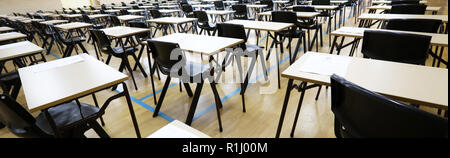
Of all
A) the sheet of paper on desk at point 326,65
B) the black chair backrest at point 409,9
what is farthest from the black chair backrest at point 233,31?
the black chair backrest at point 409,9

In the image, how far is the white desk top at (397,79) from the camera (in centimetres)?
103

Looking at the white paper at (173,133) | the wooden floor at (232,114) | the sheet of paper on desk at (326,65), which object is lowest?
the wooden floor at (232,114)

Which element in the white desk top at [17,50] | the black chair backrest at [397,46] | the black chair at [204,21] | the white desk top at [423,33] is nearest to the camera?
the black chair backrest at [397,46]

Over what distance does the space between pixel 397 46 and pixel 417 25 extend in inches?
29.0

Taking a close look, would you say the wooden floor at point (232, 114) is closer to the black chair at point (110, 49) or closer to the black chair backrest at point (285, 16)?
the black chair at point (110, 49)

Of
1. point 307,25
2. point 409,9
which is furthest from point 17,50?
point 409,9

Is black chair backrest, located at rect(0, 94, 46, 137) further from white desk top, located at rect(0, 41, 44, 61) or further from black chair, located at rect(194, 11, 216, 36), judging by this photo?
black chair, located at rect(194, 11, 216, 36)

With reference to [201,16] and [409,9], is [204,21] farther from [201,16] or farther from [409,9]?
[409,9]

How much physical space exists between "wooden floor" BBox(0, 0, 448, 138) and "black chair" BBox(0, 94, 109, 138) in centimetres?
58

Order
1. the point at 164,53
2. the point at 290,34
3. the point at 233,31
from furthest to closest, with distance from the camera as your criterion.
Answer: the point at 290,34 → the point at 233,31 → the point at 164,53

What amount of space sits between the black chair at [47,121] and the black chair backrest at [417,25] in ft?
9.27

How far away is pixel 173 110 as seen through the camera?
99.6 inches

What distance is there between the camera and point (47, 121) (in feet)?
5.04

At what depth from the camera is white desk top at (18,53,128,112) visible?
1248mm
